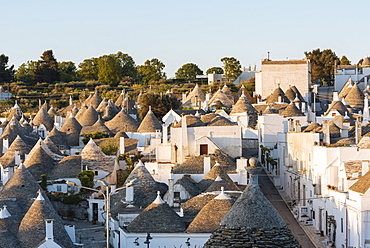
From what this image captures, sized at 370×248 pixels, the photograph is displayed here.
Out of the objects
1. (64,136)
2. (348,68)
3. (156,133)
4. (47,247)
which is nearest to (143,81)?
(348,68)

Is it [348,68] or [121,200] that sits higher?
[348,68]

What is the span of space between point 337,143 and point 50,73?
90.2 meters

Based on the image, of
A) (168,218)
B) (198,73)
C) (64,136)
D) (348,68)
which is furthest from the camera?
(198,73)

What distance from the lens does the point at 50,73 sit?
12662 centimetres

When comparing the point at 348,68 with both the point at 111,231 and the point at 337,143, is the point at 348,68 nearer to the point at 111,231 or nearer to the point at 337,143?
the point at 337,143

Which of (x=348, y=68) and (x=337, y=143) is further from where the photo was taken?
(x=348, y=68)

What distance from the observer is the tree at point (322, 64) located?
4124 inches

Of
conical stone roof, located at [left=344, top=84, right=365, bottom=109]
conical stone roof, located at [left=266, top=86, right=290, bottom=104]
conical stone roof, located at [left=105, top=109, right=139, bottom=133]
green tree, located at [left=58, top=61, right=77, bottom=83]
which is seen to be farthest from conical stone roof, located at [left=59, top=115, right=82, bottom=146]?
green tree, located at [left=58, top=61, right=77, bottom=83]

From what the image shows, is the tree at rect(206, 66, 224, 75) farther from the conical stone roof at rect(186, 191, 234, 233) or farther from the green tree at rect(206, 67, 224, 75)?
the conical stone roof at rect(186, 191, 234, 233)

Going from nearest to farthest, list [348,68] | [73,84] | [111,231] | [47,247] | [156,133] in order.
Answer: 1. [47,247]
2. [111,231]
3. [156,133]
4. [348,68]
5. [73,84]

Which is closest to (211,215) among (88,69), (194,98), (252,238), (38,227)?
(38,227)

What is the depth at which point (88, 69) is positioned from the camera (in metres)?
142

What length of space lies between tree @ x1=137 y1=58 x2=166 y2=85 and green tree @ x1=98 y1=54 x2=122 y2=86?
4.08 metres

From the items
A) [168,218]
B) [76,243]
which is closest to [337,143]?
[168,218]
